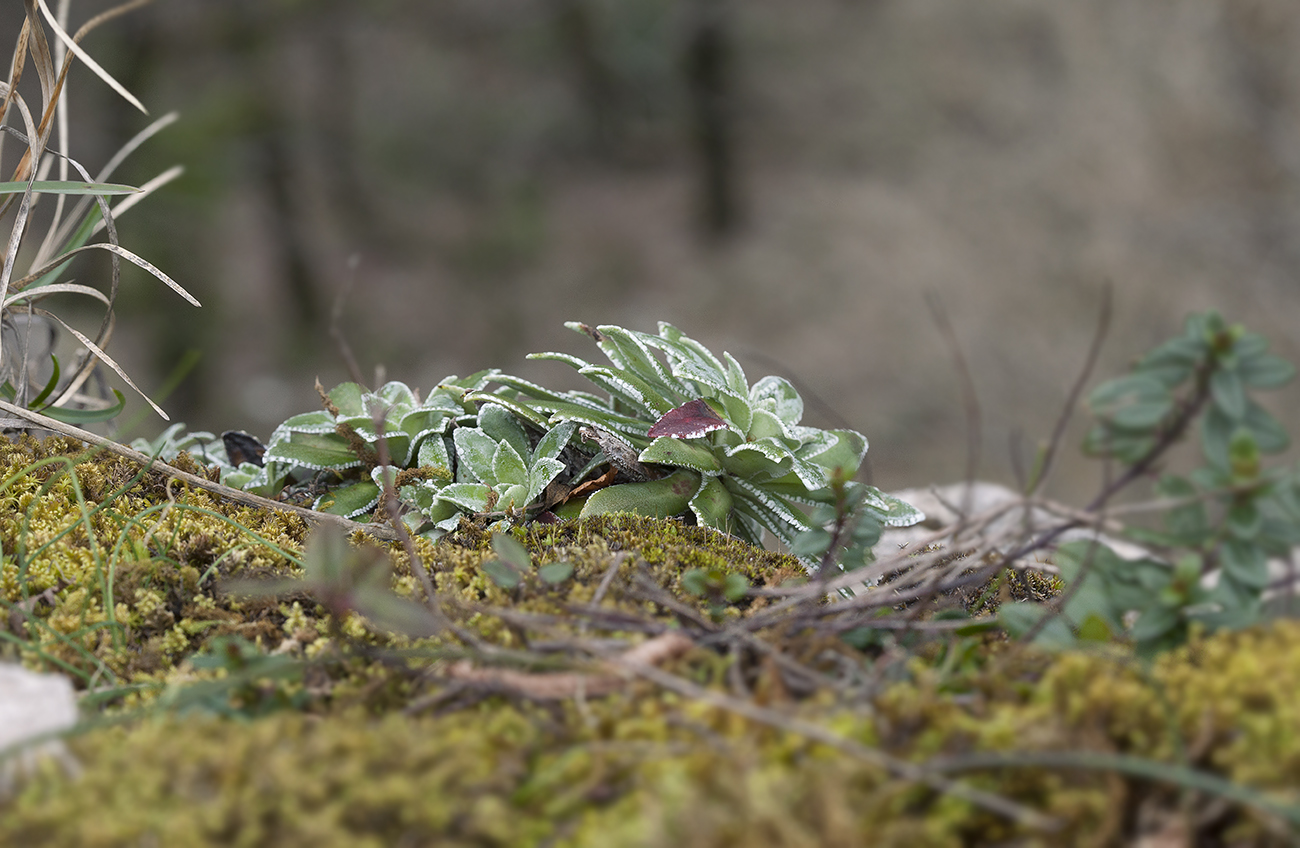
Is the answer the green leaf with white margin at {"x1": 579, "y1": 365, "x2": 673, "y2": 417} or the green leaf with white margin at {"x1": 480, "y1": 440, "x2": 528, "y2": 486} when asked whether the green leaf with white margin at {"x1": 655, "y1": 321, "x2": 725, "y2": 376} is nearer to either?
the green leaf with white margin at {"x1": 579, "y1": 365, "x2": 673, "y2": 417}

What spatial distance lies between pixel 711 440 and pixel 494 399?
46 cm

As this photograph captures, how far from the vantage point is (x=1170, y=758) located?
2.75 ft

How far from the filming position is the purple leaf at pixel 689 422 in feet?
5.49

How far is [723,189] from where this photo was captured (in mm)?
10195

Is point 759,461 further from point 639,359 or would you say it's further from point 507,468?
point 507,468

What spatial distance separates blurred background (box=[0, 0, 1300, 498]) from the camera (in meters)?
7.63

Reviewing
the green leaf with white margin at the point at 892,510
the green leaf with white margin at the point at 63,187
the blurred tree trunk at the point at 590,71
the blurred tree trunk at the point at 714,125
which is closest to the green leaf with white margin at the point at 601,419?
the green leaf with white margin at the point at 892,510

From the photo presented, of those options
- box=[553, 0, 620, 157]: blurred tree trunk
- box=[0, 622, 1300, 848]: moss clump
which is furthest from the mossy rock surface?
box=[553, 0, 620, 157]: blurred tree trunk

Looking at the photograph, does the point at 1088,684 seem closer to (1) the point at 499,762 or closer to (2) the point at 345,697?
(1) the point at 499,762

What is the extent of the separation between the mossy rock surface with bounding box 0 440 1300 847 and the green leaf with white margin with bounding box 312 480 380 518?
0.56 meters

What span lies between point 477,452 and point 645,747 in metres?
→ 1.07

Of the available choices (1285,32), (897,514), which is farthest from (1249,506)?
(1285,32)

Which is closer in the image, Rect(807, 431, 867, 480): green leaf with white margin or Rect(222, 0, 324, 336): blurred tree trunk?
Rect(807, 431, 867, 480): green leaf with white margin

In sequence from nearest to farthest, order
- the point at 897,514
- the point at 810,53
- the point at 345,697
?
1. the point at 345,697
2. the point at 897,514
3. the point at 810,53
